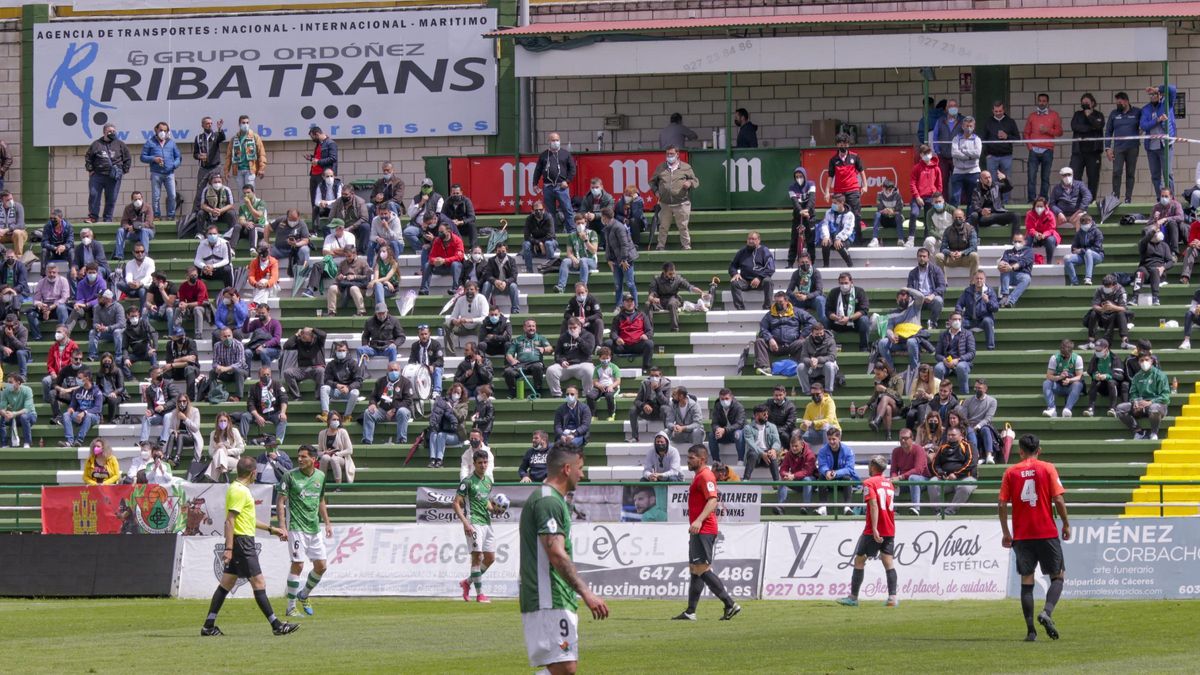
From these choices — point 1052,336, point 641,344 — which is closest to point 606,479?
point 641,344

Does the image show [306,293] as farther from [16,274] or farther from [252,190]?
[16,274]

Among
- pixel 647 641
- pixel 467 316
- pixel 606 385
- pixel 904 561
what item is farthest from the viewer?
pixel 467 316

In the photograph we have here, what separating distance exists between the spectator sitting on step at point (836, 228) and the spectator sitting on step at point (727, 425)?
4983 mm

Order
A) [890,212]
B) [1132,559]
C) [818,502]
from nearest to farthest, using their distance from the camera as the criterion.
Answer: [1132,559] → [818,502] → [890,212]

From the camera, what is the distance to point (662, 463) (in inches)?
1059

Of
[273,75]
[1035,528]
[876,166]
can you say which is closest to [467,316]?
[876,166]

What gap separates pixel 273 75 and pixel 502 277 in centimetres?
821

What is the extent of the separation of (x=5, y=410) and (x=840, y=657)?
19542mm

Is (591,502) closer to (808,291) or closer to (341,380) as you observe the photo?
(341,380)

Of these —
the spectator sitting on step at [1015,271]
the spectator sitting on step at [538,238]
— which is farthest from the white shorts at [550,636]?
the spectator sitting on step at [538,238]

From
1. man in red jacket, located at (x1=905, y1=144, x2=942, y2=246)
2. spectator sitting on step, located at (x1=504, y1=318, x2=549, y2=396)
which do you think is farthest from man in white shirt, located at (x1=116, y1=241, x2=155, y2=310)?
man in red jacket, located at (x1=905, y1=144, x2=942, y2=246)

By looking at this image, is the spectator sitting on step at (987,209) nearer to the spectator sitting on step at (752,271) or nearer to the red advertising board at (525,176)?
the spectator sitting on step at (752,271)

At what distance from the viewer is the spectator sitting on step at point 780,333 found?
29.3 meters

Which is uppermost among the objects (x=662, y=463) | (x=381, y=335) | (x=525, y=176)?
(x=525, y=176)
